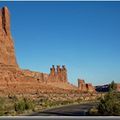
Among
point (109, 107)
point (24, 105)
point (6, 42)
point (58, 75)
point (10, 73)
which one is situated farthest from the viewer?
point (58, 75)

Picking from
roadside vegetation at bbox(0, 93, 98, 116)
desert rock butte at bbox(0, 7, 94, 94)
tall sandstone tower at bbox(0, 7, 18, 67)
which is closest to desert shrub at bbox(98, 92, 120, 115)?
roadside vegetation at bbox(0, 93, 98, 116)

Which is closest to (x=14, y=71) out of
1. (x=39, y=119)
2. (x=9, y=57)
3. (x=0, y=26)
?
(x=9, y=57)

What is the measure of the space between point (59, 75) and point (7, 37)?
4737 cm

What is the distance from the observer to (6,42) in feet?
290

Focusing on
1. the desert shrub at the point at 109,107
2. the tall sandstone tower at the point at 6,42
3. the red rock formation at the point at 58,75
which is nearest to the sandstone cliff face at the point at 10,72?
the tall sandstone tower at the point at 6,42

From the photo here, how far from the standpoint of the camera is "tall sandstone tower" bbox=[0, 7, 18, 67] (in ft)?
280

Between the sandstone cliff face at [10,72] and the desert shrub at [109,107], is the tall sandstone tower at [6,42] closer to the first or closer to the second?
the sandstone cliff face at [10,72]

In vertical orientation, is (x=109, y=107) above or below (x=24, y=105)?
below

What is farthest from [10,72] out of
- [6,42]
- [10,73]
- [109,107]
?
[109,107]

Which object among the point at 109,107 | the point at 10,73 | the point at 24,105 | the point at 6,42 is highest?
the point at 6,42

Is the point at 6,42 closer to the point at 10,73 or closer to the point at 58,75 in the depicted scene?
the point at 10,73

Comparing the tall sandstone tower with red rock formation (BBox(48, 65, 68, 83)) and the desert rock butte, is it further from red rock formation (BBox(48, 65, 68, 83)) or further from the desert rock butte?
red rock formation (BBox(48, 65, 68, 83))

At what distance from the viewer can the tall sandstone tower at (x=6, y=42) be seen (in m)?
85.2

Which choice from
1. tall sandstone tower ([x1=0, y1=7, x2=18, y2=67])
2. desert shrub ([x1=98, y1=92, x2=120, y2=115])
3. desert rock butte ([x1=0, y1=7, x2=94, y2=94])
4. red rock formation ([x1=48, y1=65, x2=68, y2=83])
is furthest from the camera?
red rock formation ([x1=48, y1=65, x2=68, y2=83])
